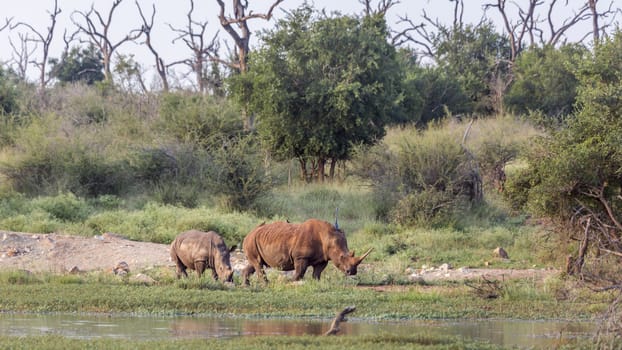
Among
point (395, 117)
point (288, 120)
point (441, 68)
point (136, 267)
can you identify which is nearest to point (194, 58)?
point (441, 68)

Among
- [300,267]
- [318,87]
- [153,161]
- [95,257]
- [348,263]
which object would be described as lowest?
[95,257]

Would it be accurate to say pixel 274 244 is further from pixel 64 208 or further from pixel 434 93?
pixel 434 93

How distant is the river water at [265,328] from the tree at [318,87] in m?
17.4

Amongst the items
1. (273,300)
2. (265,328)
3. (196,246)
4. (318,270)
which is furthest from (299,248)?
(265,328)

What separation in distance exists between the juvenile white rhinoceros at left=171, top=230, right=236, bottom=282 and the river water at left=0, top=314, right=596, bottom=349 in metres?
2.69

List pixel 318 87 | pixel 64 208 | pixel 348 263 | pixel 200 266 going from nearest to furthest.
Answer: pixel 348 263
pixel 200 266
pixel 64 208
pixel 318 87

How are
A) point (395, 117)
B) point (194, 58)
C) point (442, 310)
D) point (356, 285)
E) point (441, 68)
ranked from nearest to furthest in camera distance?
point (442, 310) → point (356, 285) → point (395, 117) → point (441, 68) → point (194, 58)

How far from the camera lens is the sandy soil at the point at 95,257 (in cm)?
1672

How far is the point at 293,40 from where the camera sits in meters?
30.1

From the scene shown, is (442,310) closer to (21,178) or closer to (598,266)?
(598,266)

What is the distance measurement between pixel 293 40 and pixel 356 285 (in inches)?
653

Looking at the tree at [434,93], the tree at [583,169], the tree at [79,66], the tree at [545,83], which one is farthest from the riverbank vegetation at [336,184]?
the tree at [79,66]

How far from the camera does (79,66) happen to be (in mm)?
62094

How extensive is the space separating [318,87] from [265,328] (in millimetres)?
18672
